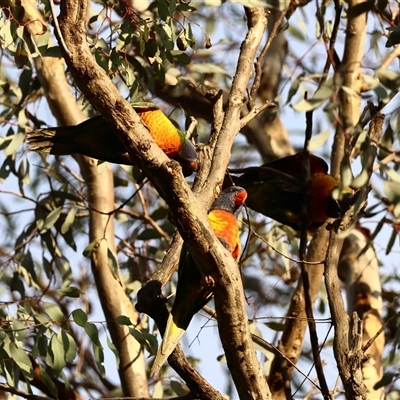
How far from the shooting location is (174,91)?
3.56 m

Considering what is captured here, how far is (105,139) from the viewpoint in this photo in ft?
10.1

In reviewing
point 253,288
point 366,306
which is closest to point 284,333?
point 366,306

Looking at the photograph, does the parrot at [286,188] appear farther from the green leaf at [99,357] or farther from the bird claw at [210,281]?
the bird claw at [210,281]

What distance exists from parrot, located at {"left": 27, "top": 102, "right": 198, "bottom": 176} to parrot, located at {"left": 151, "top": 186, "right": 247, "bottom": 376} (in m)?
0.53

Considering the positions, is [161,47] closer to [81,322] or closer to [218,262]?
[81,322]

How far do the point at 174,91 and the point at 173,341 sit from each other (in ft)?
5.54

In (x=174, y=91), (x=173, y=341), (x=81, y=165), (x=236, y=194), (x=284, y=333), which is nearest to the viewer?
(x=173, y=341)

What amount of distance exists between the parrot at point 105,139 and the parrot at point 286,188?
0.40 m

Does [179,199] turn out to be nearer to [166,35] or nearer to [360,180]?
[360,180]

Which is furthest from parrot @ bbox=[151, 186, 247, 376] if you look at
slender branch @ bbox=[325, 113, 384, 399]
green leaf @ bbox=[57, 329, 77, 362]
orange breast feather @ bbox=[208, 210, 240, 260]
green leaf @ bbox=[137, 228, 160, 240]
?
green leaf @ bbox=[137, 228, 160, 240]

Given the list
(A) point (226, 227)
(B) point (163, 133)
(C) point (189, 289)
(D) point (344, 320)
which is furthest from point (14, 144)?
(D) point (344, 320)

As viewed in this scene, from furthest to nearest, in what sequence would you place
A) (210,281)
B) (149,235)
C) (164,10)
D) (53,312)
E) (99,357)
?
(149,235) < (53,312) < (99,357) < (164,10) < (210,281)

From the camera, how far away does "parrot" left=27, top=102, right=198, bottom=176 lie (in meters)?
3.08

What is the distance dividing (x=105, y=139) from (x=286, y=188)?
0.98 metres
